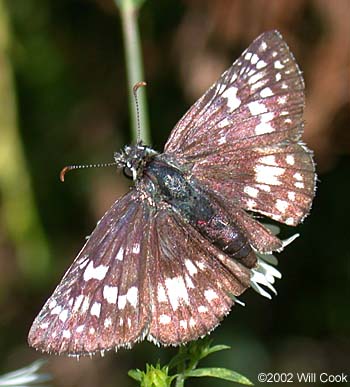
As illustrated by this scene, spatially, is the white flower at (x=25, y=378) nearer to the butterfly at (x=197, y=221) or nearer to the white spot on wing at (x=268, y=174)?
the butterfly at (x=197, y=221)

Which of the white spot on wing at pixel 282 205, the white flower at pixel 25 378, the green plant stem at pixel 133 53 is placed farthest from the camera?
the green plant stem at pixel 133 53

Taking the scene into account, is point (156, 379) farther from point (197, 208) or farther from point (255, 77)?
point (255, 77)

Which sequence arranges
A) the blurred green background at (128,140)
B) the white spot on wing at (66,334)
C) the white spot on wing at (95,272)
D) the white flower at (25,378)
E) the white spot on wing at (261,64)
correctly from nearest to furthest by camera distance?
the white spot on wing at (66,334) < the white spot on wing at (95,272) < the white spot on wing at (261,64) < the white flower at (25,378) < the blurred green background at (128,140)

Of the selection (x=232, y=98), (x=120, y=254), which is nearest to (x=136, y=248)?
(x=120, y=254)

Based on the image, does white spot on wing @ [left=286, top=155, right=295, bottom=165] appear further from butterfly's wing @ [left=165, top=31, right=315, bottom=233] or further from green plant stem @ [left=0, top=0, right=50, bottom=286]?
green plant stem @ [left=0, top=0, right=50, bottom=286]

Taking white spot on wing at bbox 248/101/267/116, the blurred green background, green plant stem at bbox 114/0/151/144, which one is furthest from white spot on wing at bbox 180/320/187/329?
the blurred green background

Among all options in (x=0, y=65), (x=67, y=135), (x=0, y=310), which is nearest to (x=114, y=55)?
(x=67, y=135)

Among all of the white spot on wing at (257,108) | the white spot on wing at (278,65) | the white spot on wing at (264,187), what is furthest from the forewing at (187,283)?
the white spot on wing at (278,65)
